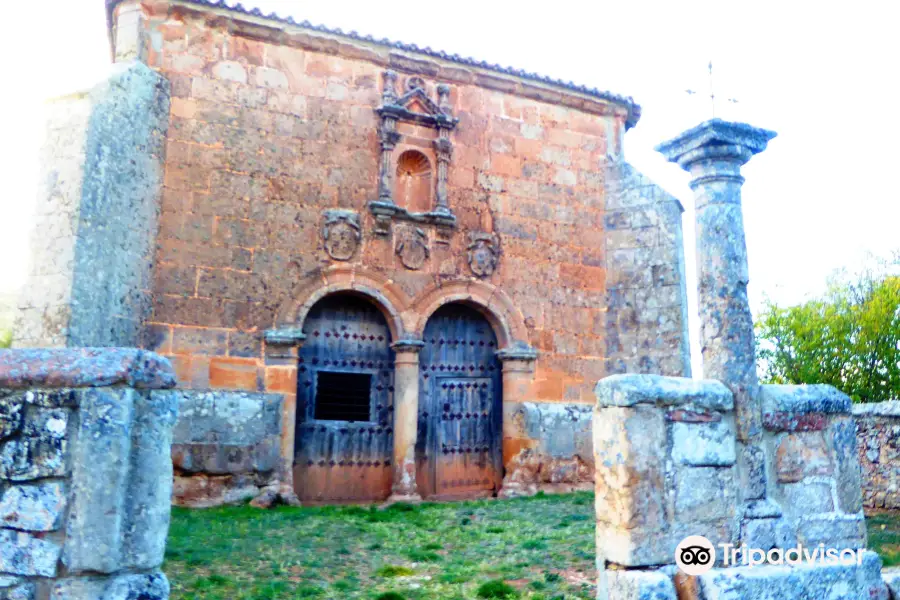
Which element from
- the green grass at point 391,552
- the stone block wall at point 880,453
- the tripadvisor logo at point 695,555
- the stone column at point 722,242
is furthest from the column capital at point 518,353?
the tripadvisor logo at point 695,555

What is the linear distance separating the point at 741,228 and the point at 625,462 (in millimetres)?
1775

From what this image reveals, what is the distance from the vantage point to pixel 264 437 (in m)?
8.07

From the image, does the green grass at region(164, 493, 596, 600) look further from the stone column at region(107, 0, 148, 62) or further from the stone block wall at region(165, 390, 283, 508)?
the stone column at region(107, 0, 148, 62)

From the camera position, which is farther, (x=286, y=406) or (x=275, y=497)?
(x=286, y=406)

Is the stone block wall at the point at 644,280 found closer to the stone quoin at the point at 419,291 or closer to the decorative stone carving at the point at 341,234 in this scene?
the stone quoin at the point at 419,291

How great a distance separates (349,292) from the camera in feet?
29.2

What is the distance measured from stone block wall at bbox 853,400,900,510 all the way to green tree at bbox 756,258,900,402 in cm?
955

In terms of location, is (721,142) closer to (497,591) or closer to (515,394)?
(497,591)

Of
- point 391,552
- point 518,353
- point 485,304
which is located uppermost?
point 485,304

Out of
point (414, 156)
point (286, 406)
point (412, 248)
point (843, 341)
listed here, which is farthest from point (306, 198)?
point (843, 341)

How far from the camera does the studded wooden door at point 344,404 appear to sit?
8.66 meters

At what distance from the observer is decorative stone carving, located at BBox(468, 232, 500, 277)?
958cm

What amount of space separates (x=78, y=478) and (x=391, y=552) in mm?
3428

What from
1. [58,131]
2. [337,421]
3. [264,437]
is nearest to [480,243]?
[337,421]
